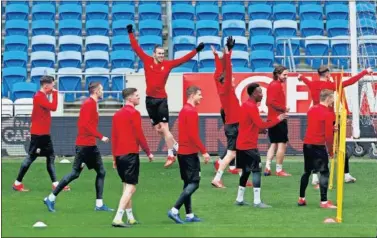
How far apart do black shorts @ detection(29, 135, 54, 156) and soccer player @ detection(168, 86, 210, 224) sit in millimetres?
3869

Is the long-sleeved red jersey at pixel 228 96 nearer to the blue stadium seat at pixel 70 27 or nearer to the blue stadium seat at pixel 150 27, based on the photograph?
the blue stadium seat at pixel 150 27

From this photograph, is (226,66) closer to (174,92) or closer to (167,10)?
(174,92)

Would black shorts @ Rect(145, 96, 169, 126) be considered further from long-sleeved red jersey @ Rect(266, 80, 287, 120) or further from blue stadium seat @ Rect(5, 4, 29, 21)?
blue stadium seat @ Rect(5, 4, 29, 21)

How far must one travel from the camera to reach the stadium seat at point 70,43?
1203 inches

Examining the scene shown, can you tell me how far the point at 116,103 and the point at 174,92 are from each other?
181 cm

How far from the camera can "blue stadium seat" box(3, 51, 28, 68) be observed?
29984mm

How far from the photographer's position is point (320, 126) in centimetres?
1692

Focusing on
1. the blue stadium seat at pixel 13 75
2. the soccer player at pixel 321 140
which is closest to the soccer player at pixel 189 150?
the soccer player at pixel 321 140

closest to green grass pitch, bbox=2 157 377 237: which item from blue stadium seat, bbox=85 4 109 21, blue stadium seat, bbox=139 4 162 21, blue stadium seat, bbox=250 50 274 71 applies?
blue stadium seat, bbox=250 50 274 71

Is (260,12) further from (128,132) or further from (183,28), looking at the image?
(128,132)

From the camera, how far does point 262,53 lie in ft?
98.0

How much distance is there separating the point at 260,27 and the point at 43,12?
6201 mm

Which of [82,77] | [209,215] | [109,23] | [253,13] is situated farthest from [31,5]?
[209,215]

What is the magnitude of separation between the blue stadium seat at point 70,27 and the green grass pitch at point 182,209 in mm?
9537
